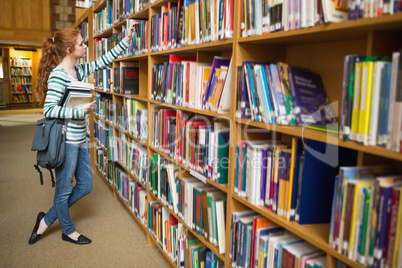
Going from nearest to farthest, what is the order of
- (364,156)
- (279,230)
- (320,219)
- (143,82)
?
(364,156), (320,219), (279,230), (143,82)

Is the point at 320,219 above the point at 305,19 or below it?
below

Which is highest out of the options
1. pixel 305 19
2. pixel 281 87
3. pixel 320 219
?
pixel 305 19

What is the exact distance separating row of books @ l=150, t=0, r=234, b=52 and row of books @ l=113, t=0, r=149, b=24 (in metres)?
0.33

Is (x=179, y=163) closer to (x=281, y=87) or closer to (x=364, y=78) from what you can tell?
(x=281, y=87)

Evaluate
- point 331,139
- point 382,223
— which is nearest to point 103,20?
point 331,139

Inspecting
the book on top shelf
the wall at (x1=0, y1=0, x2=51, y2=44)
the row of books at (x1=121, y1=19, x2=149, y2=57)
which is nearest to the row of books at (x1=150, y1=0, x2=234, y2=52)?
the row of books at (x1=121, y1=19, x2=149, y2=57)

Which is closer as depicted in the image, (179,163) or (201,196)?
(201,196)

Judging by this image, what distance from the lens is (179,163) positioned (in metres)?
2.10

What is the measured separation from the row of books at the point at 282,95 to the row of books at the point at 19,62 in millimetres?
13681

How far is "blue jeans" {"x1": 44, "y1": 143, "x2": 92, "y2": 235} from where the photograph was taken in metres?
2.44

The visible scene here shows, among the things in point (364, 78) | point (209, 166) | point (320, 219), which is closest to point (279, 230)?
point (320, 219)

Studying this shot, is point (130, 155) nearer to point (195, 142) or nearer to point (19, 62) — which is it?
point (195, 142)

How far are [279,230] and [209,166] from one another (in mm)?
497

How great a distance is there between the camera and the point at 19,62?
1300 cm
